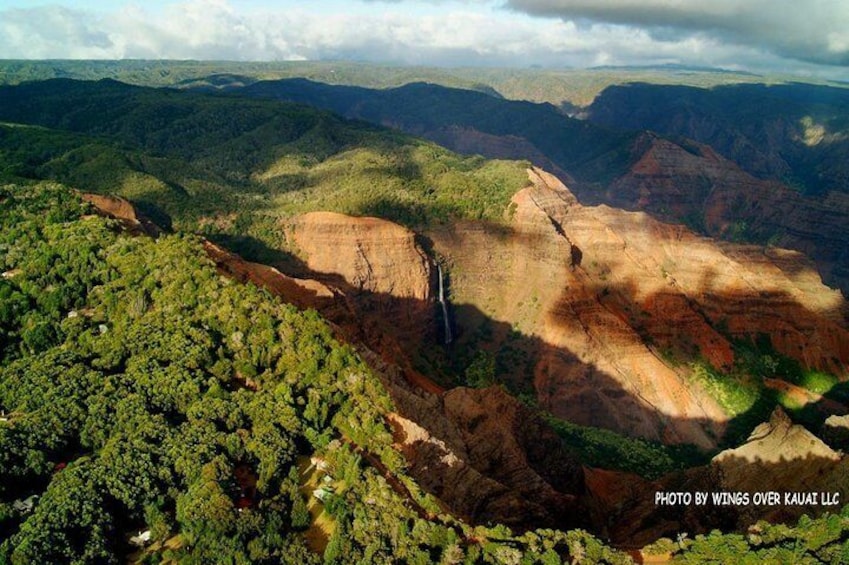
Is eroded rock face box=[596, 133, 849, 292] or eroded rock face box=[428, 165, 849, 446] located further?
eroded rock face box=[596, 133, 849, 292]

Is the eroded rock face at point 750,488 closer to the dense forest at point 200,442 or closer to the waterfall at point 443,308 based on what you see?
the dense forest at point 200,442

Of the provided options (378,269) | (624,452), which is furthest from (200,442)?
(378,269)

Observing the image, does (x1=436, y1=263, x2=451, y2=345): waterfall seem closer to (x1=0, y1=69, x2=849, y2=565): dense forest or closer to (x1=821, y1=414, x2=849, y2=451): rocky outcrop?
(x1=0, y1=69, x2=849, y2=565): dense forest

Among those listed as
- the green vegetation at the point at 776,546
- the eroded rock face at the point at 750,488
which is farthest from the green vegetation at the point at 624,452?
the green vegetation at the point at 776,546

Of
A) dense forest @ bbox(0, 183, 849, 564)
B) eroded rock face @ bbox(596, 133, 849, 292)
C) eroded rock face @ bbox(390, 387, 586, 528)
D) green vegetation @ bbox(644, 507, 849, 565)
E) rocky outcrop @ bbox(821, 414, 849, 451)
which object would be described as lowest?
eroded rock face @ bbox(596, 133, 849, 292)

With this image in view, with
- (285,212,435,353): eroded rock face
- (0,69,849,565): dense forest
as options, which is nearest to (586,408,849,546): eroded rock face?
(0,69,849,565): dense forest

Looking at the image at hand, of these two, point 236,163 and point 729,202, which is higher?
point 236,163

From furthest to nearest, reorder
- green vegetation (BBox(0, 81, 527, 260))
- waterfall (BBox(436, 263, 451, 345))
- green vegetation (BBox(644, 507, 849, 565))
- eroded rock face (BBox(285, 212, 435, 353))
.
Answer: green vegetation (BBox(0, 81, 527, 260))
waterfall (BBox(436, 263, 451, 345))
eroded rock face (BBox(285, 212, 435, 353))
green vegetation (BBox(644, 507, 849, 565))

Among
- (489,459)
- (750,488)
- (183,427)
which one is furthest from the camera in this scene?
(489,459)

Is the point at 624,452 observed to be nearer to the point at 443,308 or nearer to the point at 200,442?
the point at 443,308

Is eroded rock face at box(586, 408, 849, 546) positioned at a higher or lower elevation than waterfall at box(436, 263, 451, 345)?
higher

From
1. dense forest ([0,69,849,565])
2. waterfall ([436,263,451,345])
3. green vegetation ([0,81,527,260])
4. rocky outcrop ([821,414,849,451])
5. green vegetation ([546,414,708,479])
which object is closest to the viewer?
dense forest ([0,69,849,565])
